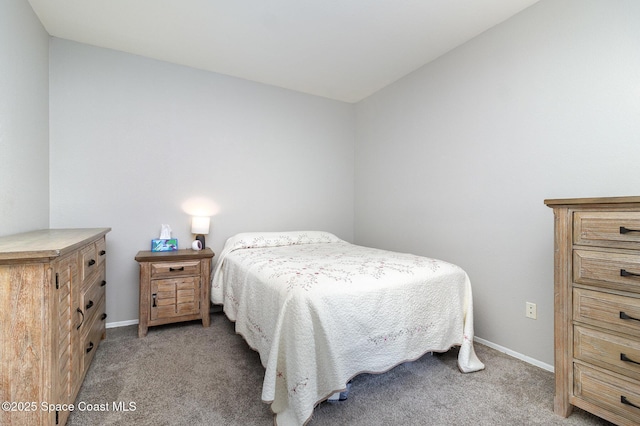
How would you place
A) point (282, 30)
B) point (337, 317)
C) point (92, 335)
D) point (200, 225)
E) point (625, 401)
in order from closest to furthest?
point (625, 401) → point (337, 317) → point (92, 335) → point (282, 30) → point (200, 225)

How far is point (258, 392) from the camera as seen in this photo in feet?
5.47

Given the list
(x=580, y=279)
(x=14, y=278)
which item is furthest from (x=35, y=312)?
(x=580, y=279)

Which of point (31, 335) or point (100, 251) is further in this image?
point (100, 251)

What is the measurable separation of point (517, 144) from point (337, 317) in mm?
1793

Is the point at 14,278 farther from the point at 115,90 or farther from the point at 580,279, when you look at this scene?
the point at 580,279

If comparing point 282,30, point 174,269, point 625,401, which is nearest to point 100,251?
point 174,269

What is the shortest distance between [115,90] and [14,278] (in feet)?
7.08

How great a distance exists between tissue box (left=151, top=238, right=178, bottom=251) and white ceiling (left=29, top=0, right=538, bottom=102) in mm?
1714

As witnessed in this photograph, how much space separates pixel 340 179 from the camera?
3.83 metres

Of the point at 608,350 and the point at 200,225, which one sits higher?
the point at 200,225

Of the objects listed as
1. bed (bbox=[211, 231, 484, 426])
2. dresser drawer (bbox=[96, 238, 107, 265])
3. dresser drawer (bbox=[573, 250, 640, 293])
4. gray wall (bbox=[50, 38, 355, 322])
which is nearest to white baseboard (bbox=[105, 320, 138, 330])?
gray wall (bbox=[50, 38, 355, 322])

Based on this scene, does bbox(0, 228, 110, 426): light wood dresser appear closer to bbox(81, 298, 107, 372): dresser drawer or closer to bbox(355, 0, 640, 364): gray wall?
bbox(81, 298, 107, 372): dresser drawer

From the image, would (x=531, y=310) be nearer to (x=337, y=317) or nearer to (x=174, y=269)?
(x=337, y=317)

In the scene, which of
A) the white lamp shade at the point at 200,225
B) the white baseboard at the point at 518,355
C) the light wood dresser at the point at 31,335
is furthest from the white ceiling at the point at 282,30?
the white baseboard at the point at 518,355
